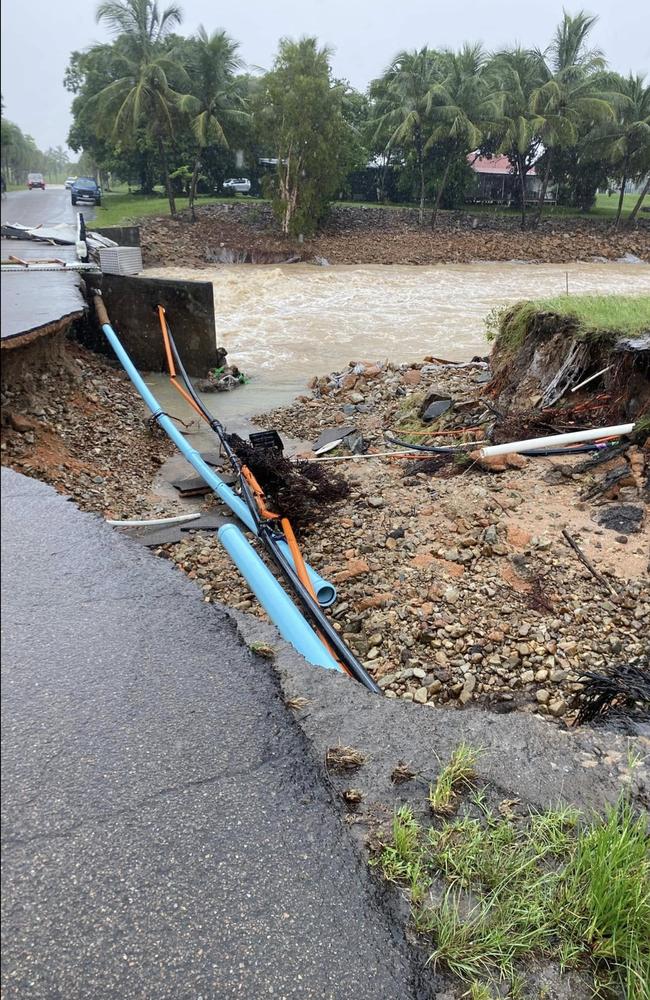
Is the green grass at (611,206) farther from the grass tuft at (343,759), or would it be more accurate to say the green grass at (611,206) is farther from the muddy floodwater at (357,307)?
the grass tuft at (343,759)

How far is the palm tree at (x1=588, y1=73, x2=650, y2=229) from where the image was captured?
31703 mm

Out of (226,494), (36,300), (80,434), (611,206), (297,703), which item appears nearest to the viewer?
(297,703)

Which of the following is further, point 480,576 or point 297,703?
point 480,576

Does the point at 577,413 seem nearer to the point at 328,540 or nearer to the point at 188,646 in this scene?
the point at 328,540

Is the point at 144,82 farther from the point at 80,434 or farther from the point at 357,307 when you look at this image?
the point at 80,434

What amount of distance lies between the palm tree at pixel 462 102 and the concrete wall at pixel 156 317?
23891 millimetres

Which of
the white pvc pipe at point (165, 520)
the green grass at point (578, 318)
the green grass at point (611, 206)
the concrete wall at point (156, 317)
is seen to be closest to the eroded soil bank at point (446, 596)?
the white pvc pipe at point (165, 520)

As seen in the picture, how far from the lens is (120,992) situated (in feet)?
4.85

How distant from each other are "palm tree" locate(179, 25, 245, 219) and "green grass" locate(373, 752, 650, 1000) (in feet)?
103

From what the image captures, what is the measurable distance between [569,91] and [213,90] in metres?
16.8

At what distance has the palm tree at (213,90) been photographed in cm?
2802

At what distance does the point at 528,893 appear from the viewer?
5.85 feet

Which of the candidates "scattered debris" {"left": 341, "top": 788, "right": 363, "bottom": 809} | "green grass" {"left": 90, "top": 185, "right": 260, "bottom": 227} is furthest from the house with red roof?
"scattered debris" {"left": 341, "top": 788, "right": 363, "bottom": 809}

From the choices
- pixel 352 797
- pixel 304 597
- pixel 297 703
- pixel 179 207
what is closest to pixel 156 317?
pixel 304 597
